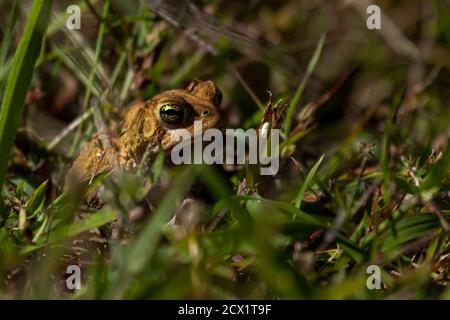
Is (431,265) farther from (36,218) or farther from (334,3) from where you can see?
(334,3)

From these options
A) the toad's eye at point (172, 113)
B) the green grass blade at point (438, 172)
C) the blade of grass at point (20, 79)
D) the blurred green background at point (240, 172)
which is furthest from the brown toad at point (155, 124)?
the green grass blade at point (438, 172)

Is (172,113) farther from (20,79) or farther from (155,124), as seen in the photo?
(20,79)

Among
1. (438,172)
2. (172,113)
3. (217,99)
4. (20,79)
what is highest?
(217,99)

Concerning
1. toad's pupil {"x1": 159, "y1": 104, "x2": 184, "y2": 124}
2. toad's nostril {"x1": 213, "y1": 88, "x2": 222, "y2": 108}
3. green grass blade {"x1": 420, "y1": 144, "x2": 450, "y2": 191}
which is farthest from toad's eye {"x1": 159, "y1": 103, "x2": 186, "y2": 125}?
green grass blade {"x1": 420, "y1": 144, "x2": 450, "y2": 191}

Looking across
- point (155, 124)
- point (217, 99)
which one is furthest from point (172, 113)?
point (217, 99)

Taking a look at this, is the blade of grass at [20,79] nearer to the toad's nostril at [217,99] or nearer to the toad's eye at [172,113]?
the toad's eye at [172,113]
